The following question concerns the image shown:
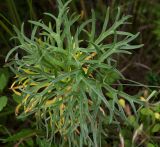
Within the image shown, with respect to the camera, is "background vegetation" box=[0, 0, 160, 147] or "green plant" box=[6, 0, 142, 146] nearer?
"green plant" box=[6, 0, 142, 146]

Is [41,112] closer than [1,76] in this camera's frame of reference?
Yes

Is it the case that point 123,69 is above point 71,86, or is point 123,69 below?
below

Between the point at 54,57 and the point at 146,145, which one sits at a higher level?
the point at 54,57

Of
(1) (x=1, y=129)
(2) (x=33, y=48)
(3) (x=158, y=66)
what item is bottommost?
(3) (x=158, y=66)

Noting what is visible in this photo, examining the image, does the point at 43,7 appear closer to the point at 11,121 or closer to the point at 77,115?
the point at 11,121

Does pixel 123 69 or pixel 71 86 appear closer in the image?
pixel 71 86

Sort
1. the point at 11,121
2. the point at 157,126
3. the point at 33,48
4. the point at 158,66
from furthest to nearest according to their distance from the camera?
the point at 158,66 → the point at 11,121 → the point at 157,126 → the point at 33,48

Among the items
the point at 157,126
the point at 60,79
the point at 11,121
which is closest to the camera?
the point at 60,79

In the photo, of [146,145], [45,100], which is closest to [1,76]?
[45,100]
